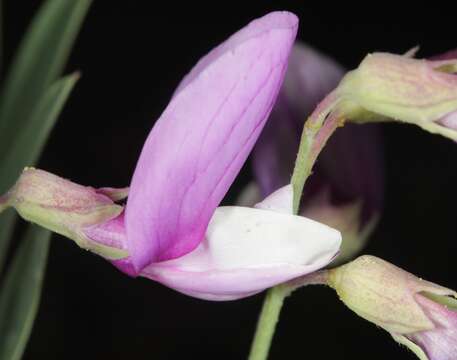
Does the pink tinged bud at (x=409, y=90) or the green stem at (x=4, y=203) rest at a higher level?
the pink tinged bud at (x=409, y=90)

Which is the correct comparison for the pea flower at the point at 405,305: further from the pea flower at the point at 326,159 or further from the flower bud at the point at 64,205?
the pea flower at the point at 326,159

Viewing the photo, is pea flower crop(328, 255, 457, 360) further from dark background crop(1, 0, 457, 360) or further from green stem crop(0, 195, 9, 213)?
dark background crop(1, 0, 457, 360)

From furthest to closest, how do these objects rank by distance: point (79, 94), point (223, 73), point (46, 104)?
point (79, 94)
point (46, 104)
point (223, 73)

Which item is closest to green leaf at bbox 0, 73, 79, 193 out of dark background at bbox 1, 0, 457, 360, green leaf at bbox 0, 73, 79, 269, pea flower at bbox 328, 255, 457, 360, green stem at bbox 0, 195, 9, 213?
green leaf at bbox 0, 73, 79, 269

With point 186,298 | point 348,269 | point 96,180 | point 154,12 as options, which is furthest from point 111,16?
point 348,269

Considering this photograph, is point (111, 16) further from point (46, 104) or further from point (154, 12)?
point (46, 104)

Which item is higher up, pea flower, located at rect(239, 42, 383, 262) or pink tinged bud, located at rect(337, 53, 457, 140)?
pink tinged bud, located at rect(337, 53, 457, 140)

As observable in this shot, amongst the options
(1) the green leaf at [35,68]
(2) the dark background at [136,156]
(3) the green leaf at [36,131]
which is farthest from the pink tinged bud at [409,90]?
(2) the dark background at [136,156]
